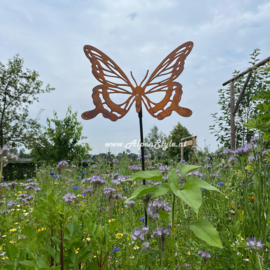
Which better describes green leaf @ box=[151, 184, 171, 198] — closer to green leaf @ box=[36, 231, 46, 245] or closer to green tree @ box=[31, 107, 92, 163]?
green leaf @ box=[36, 231, 46, 245]

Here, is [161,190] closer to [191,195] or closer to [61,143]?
[191,195]

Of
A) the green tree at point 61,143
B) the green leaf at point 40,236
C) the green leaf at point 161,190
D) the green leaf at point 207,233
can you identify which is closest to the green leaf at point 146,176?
the green leaf at point 161,190

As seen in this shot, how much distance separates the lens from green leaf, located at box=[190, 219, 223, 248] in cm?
74

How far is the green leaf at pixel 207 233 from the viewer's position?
2.42ft

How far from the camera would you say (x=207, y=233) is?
768mm

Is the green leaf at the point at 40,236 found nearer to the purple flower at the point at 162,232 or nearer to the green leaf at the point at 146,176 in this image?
the green leaf at the point at 146,176

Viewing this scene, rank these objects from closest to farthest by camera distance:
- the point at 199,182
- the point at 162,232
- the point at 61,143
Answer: the point at 199,182 < the point at 162,232 < the point at 61,143

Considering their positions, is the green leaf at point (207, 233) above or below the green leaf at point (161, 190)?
below

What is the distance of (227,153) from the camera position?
5.06 m

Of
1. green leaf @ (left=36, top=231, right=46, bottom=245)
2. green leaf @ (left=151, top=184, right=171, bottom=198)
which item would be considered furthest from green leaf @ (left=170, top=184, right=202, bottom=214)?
green leaf @ (left=36, top=231, right=46, bottom=245)

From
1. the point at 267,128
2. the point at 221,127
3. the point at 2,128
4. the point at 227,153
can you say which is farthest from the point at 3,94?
the point at 267,128

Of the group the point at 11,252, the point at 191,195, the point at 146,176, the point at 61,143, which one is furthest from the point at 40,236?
the point at 61,143

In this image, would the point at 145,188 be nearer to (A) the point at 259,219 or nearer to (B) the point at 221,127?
(A) the point at 259,219

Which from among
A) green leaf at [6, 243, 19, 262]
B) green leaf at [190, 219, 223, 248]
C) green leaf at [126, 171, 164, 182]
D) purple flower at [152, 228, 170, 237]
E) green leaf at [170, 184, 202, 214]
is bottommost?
purple flower at [152, 228, 170, 237]
